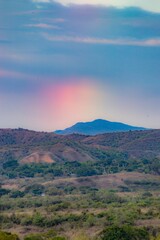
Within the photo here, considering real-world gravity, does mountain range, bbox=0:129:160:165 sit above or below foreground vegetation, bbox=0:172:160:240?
above

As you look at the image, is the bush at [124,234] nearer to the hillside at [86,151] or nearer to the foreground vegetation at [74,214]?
the foreground vegetation at [74,214]

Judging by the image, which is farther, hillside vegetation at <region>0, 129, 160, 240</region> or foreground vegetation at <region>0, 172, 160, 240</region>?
hillside vegetation at <region>0, 129, 160, 240</region>

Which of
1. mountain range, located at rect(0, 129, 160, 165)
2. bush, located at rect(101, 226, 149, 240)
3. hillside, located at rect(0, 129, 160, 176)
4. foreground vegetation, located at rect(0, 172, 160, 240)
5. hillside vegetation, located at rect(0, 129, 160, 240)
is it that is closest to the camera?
bush, located at rect(101, 226, 149, 240)

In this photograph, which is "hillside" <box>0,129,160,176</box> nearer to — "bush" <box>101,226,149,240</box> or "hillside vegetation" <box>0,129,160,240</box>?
"hillside vegetation" <box>0,129,160,240</box>

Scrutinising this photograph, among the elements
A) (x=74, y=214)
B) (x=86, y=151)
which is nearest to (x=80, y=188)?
(x=74, y=214)

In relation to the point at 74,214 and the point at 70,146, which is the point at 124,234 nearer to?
the point at 74,214

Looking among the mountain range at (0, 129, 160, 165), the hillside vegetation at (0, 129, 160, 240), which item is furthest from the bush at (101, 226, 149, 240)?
the mountain range at (0, 129, 160, 165)

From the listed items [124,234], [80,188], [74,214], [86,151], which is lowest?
[124,234]

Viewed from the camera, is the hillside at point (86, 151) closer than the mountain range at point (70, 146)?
Yes

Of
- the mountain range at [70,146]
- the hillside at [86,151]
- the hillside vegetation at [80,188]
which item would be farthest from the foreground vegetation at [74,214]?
the mountain range at [70,146]

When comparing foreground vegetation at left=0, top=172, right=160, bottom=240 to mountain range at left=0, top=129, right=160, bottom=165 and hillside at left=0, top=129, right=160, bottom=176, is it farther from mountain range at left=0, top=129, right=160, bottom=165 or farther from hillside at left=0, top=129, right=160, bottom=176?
mountain range at left=0, top=129, right=160, bottom=165

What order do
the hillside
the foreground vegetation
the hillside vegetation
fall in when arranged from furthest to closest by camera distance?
the hillside
the hillside vegetation
the foreground vegetation

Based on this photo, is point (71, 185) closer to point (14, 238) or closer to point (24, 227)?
point (24, 227)

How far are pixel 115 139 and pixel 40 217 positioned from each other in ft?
461
